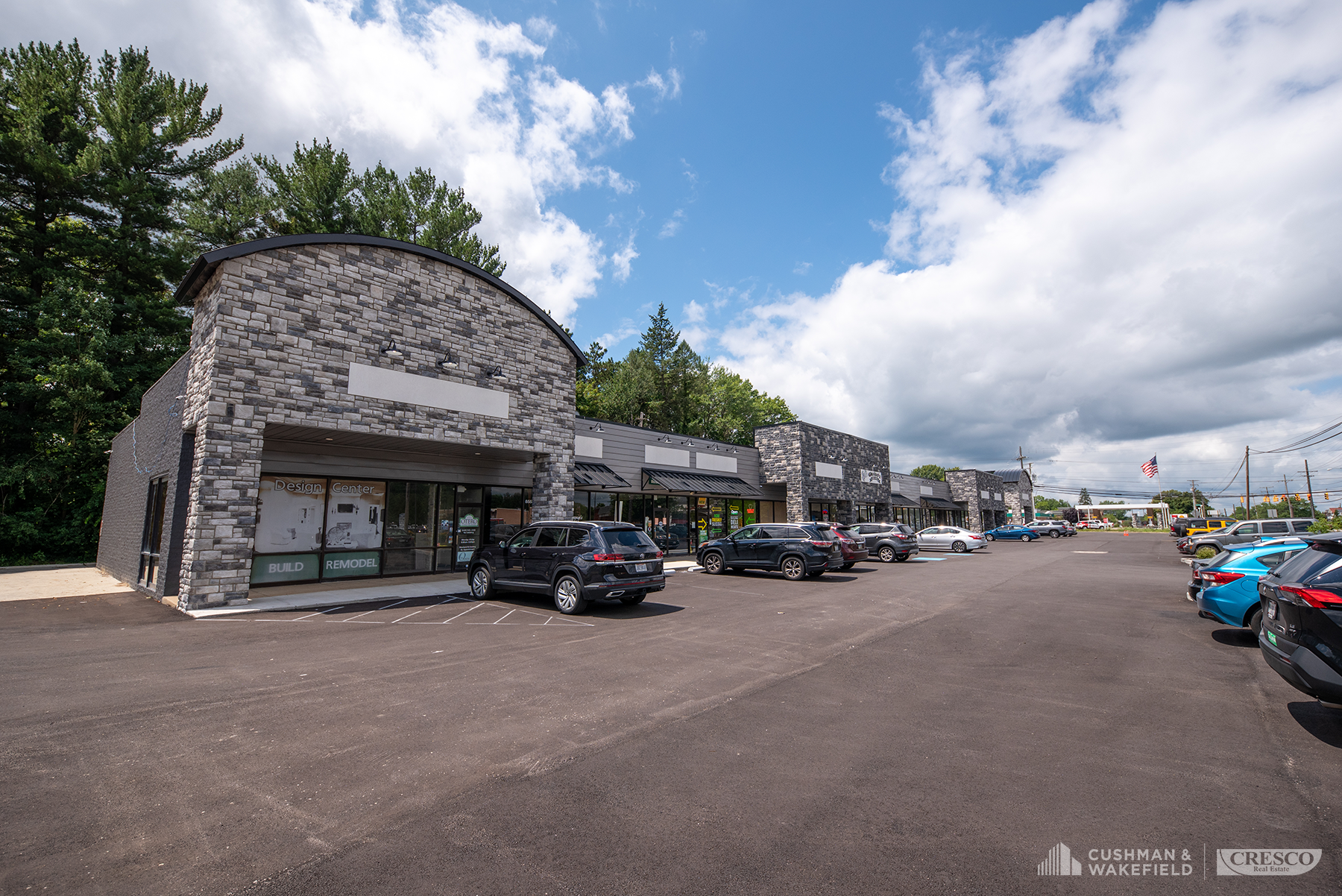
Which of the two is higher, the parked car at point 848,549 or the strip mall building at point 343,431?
the strip mall building at point 343,431

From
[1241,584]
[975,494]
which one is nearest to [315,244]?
[1241,584]

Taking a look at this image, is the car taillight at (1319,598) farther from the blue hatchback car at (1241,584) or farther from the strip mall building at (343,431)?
the strip mall building at (343,431)

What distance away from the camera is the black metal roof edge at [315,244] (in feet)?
36.7

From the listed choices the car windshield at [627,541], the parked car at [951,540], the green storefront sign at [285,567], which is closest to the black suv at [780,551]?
the car windshield at [627,541]

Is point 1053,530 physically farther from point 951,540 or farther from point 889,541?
point 889,541

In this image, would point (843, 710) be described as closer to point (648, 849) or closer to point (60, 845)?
point (648, 849)

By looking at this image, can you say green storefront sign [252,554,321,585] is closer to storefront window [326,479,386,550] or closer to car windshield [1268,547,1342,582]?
storefront window [326,479,386,550]

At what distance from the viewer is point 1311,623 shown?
448 centimetres

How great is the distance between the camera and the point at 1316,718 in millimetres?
5062

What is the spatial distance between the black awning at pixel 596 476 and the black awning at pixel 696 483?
142 centimetres

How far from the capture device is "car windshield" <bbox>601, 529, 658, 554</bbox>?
10586 millimetres

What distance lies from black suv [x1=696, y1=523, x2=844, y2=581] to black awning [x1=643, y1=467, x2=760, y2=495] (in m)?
4.40

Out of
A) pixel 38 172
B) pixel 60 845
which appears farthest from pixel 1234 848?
pixel 38 172

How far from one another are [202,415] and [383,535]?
5.55 metres
